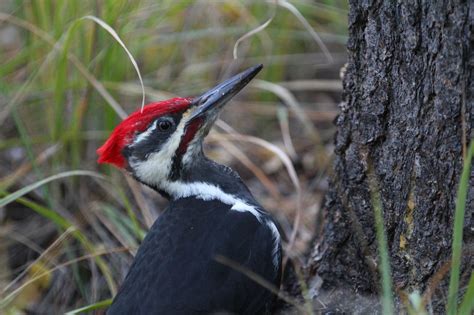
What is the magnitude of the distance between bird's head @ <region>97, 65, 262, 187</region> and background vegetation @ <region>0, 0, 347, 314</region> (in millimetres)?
199

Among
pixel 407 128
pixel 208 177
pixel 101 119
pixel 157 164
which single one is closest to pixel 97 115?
pixel 101 119

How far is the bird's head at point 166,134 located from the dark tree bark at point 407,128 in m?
0.50

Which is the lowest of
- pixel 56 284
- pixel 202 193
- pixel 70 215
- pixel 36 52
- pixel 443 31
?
pixel 56 284

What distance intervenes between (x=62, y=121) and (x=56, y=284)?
29.3 inches

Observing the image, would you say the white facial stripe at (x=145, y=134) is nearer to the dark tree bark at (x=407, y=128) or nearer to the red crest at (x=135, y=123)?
the red crest at (x=135, y=123)

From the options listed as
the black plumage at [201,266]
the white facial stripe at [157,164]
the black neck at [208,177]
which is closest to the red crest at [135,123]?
the white facial stripe at [157,164]

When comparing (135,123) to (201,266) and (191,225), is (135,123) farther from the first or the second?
(201,266)

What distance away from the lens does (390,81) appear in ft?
8.26

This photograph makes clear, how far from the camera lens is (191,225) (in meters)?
2.94

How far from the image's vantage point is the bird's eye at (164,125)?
308cm

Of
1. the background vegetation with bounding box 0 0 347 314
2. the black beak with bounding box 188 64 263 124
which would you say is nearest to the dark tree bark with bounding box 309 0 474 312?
the black beak with bounding box 188 64 263 124

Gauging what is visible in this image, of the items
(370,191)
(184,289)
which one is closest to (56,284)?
(184,289)

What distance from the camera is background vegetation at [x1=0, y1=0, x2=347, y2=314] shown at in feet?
11.4

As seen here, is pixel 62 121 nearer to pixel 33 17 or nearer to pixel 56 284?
pixel 33 17
